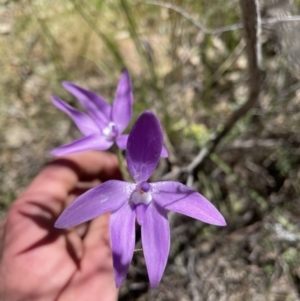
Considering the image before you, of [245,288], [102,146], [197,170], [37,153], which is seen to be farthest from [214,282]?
[37,153]

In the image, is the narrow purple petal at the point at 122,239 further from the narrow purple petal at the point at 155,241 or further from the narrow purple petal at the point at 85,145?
the narrow purple petal at the point at 85,145

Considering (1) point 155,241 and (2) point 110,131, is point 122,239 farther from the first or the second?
(2) point 110,131

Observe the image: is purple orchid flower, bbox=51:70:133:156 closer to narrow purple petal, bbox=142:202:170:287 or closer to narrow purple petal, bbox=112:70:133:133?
narrow purple petal, bbox=112:70:133:133

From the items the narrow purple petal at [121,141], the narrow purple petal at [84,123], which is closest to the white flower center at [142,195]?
the narrow purple petal at [121,141]

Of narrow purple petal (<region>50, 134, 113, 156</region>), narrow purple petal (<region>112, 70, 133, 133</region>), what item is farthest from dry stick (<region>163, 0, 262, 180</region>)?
narrow purple petal (<region>50, 134, 113, 156</region>)

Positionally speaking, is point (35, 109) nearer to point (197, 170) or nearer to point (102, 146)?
point (197, 170)

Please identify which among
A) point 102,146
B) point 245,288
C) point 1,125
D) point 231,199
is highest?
point 102,146
